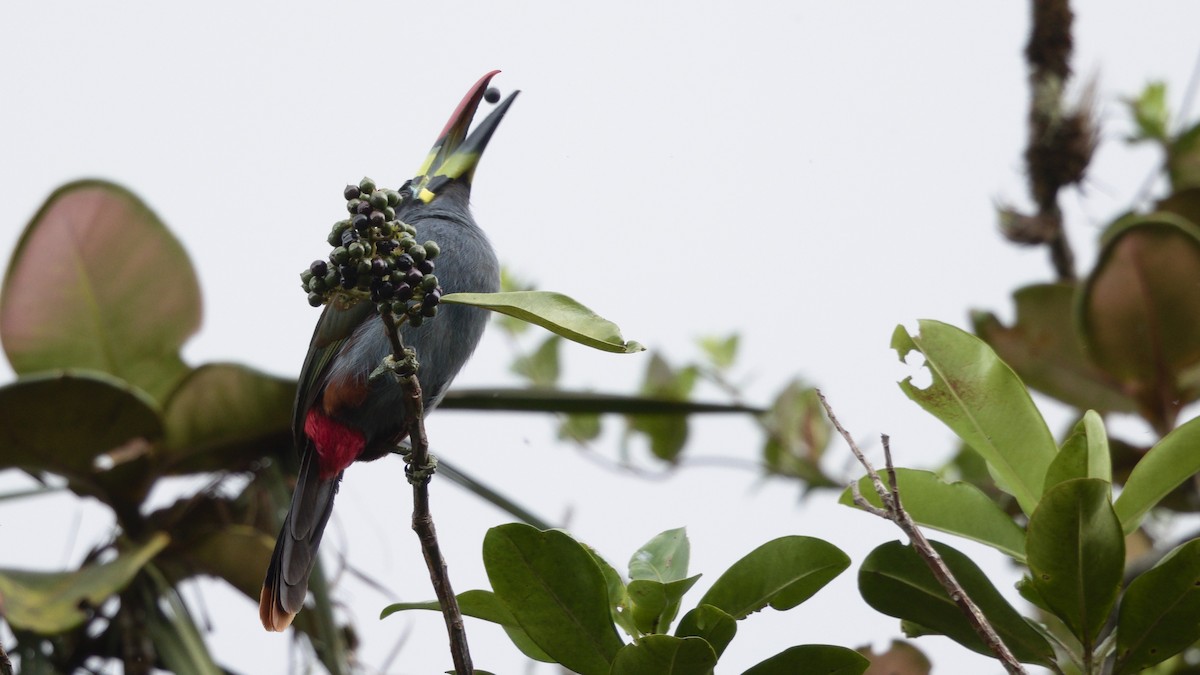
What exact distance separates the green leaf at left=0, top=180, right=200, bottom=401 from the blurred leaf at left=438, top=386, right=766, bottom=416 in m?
0.80

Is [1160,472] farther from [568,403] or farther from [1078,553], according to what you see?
[568,403]

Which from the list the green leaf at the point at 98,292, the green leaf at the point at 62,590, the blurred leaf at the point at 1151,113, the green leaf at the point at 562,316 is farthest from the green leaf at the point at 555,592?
the blurred leaf at the point at 1151,113

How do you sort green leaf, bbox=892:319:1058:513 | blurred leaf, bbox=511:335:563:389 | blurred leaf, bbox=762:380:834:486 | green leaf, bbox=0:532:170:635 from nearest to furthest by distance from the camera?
1. green leaf, bbox=892:319:1058:513
2. green leaf, bbox=0:532:170:635
3. blurred leaf, bbox=762:380:834:486
4. blurred leaf, bbox=511:335:563:389

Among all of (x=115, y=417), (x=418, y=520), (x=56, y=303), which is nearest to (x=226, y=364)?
(x=115, y=417)

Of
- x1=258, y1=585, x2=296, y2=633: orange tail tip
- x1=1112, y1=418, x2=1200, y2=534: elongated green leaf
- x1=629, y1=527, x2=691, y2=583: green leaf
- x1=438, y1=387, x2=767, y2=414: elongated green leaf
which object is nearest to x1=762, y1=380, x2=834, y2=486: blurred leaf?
x1=438, y1=387, x2=767, y2=414: elongated green leaf

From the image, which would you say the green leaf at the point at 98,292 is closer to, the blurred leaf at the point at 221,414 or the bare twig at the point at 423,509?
the blurred leaf at the point at 221,414

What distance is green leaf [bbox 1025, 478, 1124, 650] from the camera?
1.66 metres

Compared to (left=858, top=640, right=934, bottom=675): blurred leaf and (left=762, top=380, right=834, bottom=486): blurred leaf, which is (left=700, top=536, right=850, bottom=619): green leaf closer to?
(left=858, top=640, right=934, bottom=675): blurred leaf

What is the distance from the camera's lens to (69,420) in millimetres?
2893

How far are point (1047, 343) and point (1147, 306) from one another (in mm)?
334

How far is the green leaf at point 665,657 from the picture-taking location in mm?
1580

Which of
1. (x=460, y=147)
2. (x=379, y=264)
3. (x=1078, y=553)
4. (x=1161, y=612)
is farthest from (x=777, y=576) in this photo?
(x=460, y=147)

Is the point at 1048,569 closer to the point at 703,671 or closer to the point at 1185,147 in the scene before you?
the point at 703,671

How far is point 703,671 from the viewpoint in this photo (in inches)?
64.5
